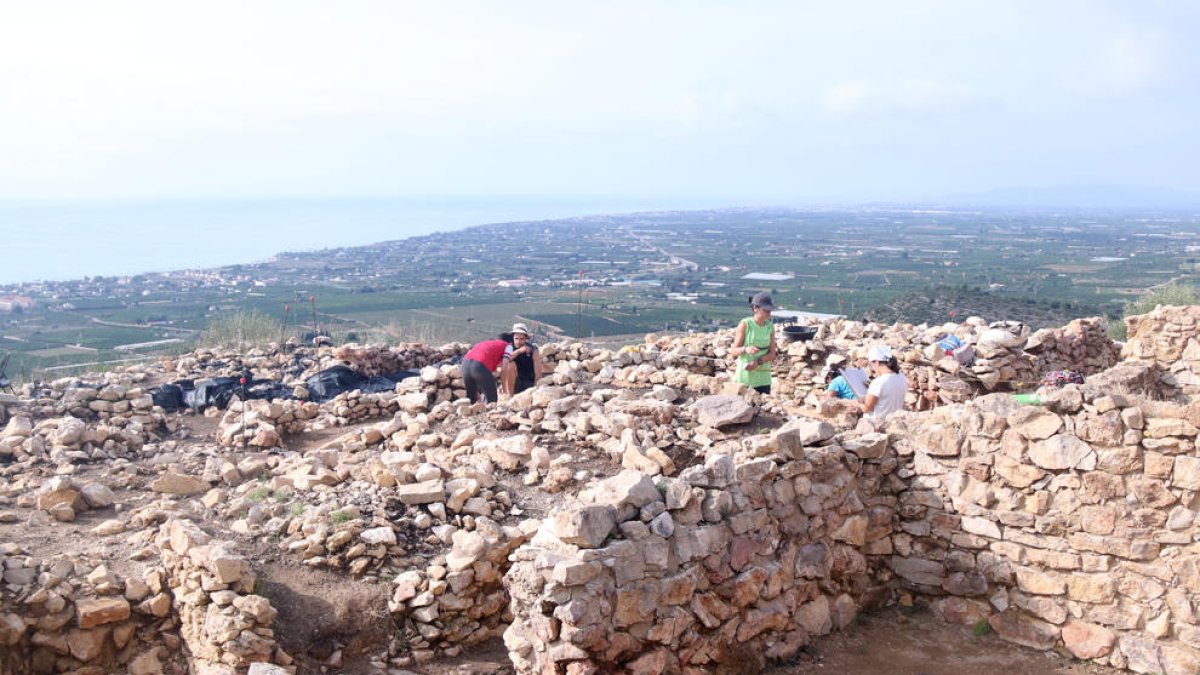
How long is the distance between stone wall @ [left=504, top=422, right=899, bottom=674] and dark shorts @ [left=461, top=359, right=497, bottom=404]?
5979mm

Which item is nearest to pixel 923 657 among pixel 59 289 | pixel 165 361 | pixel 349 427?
pixel 349 427

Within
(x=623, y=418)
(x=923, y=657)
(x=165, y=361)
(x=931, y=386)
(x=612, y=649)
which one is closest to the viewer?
(x=612, y=649)

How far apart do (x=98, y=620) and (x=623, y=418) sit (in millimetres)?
4707

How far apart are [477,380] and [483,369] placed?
0.54 feet

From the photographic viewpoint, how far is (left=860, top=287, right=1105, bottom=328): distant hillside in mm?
31430

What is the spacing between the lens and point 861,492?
695cm

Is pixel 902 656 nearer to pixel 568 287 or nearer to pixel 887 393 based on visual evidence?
pixel 887 393

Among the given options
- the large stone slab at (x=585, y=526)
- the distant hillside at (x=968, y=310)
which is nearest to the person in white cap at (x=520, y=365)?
the large stone slab at (x=585, y=526)

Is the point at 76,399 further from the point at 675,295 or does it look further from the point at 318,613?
the point at 675,295

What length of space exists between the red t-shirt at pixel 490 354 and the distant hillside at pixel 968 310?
21.3m

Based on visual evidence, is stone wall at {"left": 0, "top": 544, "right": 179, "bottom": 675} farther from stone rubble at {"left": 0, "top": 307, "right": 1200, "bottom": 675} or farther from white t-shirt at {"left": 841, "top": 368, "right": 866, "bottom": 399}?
white t-shirt at {"left": 841, "top": 368, "right": 866, "bottom": 399}

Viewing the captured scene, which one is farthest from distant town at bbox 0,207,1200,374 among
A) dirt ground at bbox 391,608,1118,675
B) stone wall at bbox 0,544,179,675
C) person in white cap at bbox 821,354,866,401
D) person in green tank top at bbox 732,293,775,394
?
dirt ground at bbox 391,608,1118,675

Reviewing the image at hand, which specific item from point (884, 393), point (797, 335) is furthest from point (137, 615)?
point (797, 335)

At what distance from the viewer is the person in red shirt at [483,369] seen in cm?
1209
